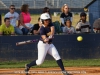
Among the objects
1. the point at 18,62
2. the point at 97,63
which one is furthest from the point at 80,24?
the point at 18,62

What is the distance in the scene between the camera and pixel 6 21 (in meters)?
12.6

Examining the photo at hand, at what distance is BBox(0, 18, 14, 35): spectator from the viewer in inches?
497

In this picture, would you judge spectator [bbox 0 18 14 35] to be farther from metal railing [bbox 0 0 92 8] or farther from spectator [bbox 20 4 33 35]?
metal railing [bbox 0 0 92 8]

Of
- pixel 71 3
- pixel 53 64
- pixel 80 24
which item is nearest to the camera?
pixel 53 64

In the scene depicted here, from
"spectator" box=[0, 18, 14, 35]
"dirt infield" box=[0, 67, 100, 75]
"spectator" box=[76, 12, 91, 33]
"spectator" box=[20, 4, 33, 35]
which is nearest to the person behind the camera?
"dirt infield" box=[0, 67, 100, 75]

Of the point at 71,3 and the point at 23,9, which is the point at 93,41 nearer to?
the point at 23,9

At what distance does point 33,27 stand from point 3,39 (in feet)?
3.59

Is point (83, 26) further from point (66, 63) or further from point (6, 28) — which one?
point (6, 28)

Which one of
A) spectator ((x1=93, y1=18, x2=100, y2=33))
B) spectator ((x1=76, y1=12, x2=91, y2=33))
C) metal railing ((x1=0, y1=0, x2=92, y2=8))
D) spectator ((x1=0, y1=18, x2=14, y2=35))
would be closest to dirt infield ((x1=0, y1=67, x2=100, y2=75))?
spectator ((x1=0, y1=18, x2=14, y2=35))

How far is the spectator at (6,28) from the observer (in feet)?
41.4

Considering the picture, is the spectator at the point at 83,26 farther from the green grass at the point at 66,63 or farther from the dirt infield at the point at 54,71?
the dirt infield at the point at 54,71

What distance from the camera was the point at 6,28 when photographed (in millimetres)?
12844

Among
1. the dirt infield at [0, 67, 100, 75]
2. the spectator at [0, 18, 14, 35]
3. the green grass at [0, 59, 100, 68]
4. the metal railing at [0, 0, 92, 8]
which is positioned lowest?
the green grass at [0, 59, 100, 68]

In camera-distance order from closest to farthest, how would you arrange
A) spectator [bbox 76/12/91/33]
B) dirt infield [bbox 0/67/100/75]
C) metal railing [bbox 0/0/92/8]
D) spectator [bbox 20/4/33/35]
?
dirt infield [bbox 0/67/100/75] → spectator [bbox 20/4/33/35] → spectator [bbox 76/12/91/33] → metal railing [bbox 0/0/92/8]
